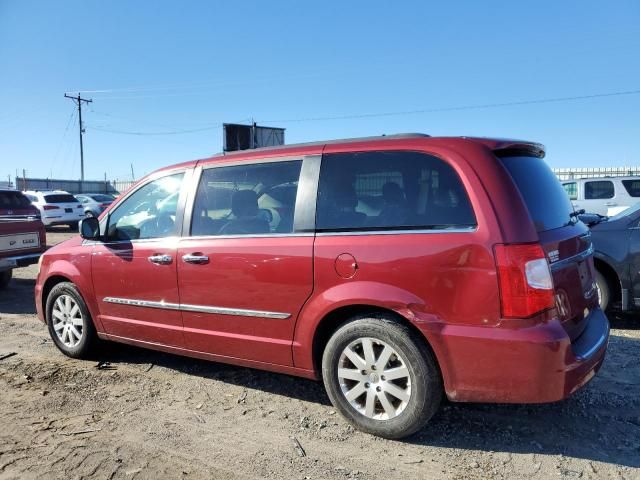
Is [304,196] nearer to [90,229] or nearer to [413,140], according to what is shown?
[413,140]

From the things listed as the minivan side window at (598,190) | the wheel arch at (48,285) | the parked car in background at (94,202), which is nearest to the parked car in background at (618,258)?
the wheel arch at (48,285)

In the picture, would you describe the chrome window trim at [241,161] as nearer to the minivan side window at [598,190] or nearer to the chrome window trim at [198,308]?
the chrome window trim at [198,308]

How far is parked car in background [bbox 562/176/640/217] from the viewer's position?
13.7 metres

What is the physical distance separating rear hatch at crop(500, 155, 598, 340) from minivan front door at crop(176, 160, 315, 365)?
137cm

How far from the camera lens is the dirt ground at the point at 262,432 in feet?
9.48

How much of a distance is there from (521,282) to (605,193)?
13.3 meters

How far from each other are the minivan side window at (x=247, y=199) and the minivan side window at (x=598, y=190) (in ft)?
43.1

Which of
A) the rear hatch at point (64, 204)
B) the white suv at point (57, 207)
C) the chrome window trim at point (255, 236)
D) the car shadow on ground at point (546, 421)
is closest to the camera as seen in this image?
the car shadow on ground at point (546, 421)

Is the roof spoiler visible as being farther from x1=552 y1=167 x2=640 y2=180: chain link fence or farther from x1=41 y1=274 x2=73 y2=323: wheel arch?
x1=552 y1=167 x2=640 y2=180: chain link fence

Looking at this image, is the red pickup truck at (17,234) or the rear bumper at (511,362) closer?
the rear bumper at (511,362)

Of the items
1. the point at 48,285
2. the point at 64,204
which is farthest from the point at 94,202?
the point at 48,285

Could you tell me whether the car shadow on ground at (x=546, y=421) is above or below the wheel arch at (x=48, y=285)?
below

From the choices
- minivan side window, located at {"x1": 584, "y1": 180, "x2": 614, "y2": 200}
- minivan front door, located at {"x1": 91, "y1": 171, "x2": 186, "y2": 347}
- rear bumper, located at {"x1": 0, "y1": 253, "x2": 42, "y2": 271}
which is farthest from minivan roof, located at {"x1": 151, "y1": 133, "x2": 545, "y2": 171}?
minivan side window, located at {"x1": 584, "y1": 180, "x2": 614, "y2": 200}

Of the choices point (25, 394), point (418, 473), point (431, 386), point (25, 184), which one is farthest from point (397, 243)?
point (25, 184)
